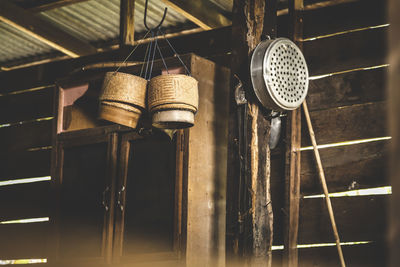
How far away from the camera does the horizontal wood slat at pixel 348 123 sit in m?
4.12

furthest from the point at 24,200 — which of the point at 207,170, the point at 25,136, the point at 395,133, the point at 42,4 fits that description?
the point at 395,133

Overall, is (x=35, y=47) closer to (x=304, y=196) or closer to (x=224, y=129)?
(x=224, y=129)

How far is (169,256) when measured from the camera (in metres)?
3.87

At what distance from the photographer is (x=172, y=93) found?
353 cm

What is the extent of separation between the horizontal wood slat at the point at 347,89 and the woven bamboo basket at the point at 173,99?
3.91ft

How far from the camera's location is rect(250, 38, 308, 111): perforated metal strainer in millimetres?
3553

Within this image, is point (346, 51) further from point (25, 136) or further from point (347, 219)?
point (25, 136)

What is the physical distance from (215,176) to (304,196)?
708 millimetres

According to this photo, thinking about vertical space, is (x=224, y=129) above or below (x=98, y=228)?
above

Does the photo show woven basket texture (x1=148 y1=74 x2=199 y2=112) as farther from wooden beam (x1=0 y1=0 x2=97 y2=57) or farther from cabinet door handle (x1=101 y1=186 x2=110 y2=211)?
wooden beam (x1=0 y1=0 x2=97 y2=57)

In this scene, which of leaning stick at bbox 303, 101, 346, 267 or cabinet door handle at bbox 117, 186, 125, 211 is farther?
cabinet door handle at bbox 117, 186, 125, 211

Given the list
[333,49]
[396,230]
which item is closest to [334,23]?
[333,49]

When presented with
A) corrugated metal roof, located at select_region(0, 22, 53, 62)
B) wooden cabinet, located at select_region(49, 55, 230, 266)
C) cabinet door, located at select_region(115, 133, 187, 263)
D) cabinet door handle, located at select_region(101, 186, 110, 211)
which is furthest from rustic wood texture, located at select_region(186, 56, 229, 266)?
corrugated metal roof, located at select_region(0, 22, 53, 62)

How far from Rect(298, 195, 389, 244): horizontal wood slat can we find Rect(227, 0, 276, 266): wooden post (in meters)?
0.75
